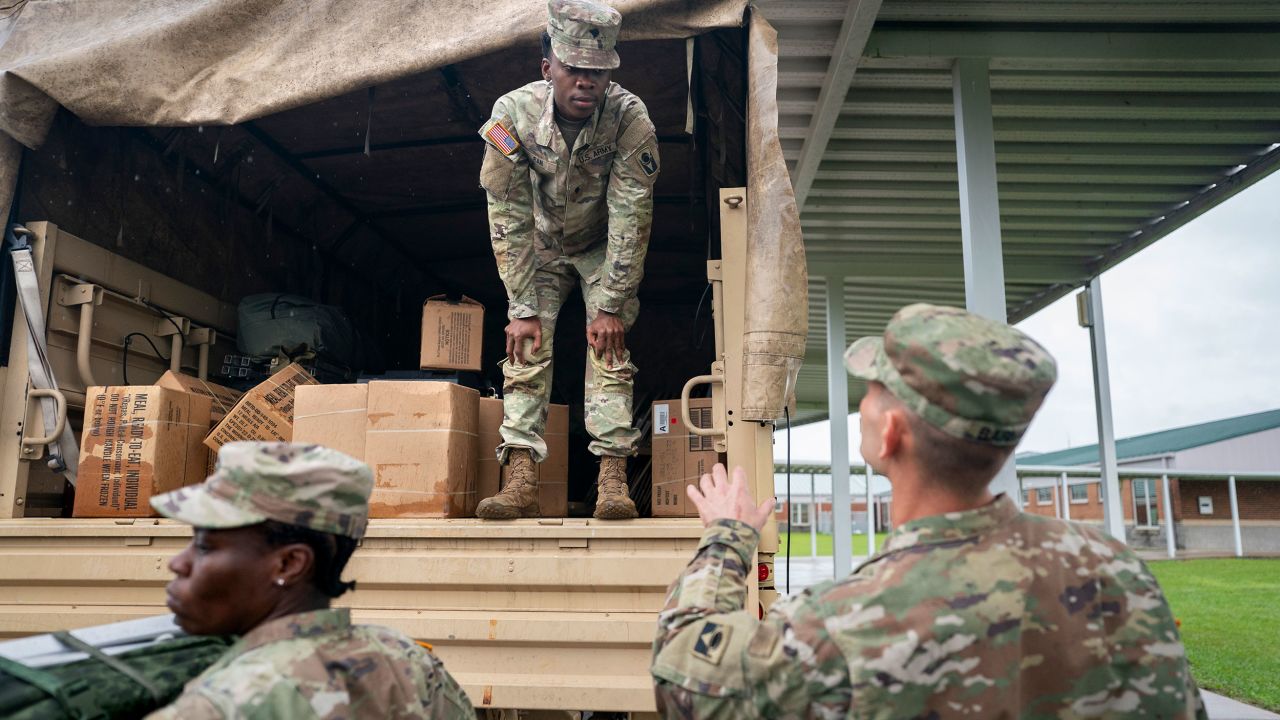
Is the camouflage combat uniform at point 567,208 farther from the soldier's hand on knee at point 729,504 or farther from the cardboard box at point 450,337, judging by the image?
the soldier's hand on knee at point 729,504

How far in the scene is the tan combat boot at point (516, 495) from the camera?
2791 mm

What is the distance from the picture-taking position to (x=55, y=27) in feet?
11.3

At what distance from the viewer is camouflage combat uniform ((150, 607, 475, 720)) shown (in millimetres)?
1149

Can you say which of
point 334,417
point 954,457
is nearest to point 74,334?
point 334,417

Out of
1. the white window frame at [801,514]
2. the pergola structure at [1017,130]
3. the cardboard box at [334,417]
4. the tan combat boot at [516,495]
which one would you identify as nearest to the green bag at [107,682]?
the tan combat boot at [516,495]

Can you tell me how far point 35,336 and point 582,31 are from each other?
2.10 meters

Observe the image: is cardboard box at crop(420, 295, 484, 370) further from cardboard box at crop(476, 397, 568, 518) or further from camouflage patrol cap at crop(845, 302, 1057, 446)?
camouflage patrol cap at crop(845, 302, 1057, 446)

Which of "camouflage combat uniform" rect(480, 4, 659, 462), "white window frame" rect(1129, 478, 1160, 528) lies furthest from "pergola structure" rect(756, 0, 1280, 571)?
"white window frame" rect(1129, 478, 1160, 528)

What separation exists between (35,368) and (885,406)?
2996mm

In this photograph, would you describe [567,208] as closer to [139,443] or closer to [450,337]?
[450,337]

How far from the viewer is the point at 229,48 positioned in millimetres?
3477

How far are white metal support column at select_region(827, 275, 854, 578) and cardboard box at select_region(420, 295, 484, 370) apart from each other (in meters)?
4.93

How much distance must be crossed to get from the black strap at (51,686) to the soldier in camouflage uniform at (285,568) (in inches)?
6.6

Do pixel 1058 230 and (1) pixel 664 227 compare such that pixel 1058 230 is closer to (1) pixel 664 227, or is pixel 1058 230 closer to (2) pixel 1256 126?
(2) pixel 1256 126
